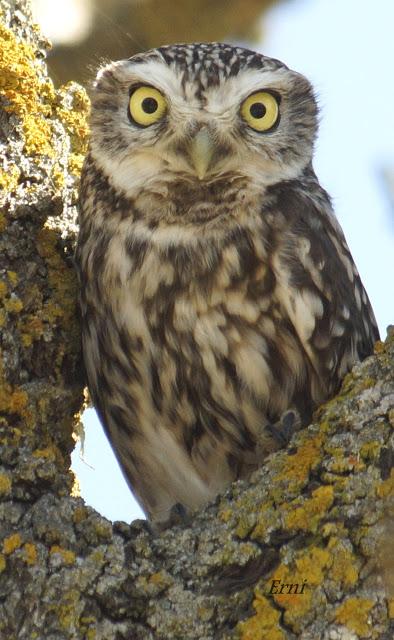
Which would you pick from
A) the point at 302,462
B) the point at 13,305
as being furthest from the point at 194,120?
the point at 302,462

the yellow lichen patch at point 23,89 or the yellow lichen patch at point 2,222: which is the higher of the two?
the yellow lichen patch at point 23,89

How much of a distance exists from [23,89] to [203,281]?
0.71 m

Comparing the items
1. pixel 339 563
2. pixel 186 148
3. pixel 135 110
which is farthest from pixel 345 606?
pixel 135 110

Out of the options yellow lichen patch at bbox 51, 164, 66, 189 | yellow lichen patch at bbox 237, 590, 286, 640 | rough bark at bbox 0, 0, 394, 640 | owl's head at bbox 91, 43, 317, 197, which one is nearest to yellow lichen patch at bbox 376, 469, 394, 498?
rough bark at bbox 0, 0, 394, 640

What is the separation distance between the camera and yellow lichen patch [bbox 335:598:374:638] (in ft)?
6.08

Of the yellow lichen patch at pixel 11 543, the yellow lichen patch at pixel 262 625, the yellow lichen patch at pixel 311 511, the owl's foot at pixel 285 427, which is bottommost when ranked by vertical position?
the yellow lichen patch at pixel 262 625

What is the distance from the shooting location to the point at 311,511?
2.02m

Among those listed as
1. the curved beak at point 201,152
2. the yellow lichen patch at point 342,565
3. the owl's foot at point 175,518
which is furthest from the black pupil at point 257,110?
the yellow lichen patch at point 342,565

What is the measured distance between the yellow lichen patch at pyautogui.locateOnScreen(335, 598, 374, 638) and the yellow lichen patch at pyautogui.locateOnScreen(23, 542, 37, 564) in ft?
1.91

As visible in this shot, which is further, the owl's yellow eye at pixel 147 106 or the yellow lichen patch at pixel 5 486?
the owl's yellow eye at pixel 147 106

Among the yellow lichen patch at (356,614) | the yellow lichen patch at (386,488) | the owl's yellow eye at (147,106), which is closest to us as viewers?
the yellow lichen patch at (356,614)

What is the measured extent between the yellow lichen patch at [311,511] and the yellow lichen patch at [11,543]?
519 mm

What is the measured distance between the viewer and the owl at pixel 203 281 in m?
2.71

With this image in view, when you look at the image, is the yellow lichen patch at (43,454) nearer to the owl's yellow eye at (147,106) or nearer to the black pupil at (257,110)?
the owl's yellow eye at (147,106)
